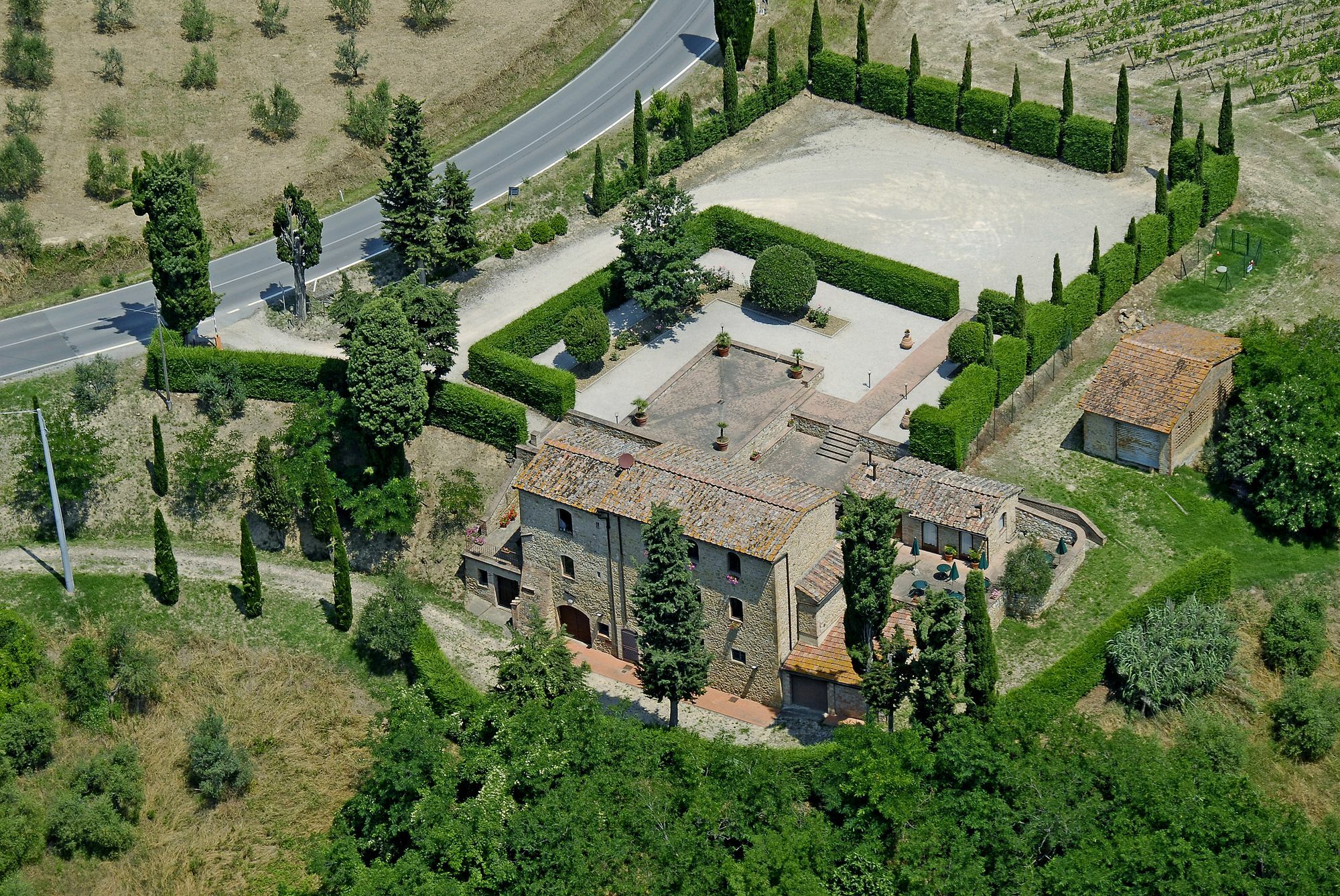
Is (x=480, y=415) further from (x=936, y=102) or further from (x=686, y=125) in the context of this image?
(x=936, y=102)

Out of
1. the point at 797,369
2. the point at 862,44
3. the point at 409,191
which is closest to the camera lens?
the point at 797,369

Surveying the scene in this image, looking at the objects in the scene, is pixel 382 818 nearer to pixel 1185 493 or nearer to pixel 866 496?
pixel 866 496

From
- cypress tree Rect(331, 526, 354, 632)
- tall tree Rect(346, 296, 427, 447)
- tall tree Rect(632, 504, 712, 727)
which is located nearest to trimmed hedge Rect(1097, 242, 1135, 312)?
tall tree Rect(632, 504, 712, 727)

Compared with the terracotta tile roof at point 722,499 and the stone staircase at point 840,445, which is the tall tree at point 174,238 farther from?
the stone staircase at point 840,445

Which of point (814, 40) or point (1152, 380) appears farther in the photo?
point (814, 40)

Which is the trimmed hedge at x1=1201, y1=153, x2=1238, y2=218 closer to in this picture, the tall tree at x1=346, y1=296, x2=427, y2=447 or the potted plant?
the potted plant

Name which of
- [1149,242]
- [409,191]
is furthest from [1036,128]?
[409,191]
